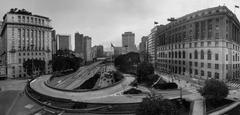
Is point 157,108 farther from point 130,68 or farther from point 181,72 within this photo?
point 130,68

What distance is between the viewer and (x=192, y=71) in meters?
71.3

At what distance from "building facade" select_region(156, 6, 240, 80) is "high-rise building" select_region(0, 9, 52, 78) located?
80304 millimetres

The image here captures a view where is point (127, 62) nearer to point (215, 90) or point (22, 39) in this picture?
point (22, 39)

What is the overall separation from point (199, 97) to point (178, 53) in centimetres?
4752

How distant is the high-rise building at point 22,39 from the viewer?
87000 millimetres

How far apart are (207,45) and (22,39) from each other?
321 feet

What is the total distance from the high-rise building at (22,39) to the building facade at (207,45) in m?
80.3

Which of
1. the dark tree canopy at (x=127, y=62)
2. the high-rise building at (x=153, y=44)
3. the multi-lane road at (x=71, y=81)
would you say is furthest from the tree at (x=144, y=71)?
the high-rise building at (x=153, y=44)

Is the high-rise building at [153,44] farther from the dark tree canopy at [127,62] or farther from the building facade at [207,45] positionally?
the building facade at [207,45]

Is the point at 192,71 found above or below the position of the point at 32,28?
below

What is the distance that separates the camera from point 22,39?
91125mm

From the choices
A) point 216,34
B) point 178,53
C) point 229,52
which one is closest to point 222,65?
point 229,52

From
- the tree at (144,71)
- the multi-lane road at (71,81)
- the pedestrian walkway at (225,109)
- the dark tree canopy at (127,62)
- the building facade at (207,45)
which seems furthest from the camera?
the dark tree canopy at (127,62)

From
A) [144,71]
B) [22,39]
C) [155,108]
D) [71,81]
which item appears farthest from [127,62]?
[155,108]
